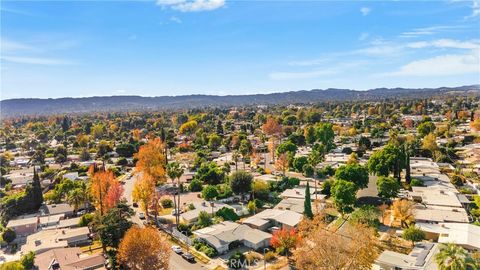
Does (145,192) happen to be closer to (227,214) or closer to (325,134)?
(227,214)

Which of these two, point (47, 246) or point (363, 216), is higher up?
point (363, 216)

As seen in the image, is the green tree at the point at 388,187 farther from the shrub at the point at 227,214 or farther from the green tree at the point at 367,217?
the shrub at the point at 227,214

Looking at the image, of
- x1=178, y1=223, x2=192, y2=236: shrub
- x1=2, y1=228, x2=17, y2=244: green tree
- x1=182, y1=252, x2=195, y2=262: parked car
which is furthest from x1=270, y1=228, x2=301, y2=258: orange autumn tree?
x1=2, y1=228, x2=17, y2=244: green tree

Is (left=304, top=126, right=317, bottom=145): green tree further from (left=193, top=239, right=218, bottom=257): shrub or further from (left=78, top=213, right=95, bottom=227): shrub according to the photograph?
(left=78, top=213, right=95, bottom=227): shrub

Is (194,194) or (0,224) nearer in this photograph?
(0,224)

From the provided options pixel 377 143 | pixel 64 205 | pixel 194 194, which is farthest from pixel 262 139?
pixel 64 205

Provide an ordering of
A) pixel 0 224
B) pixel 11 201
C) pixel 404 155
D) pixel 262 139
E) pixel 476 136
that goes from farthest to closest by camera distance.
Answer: pixel 262 139, pixel 476 136, pixel 404 155, pixel 11 201, pixel 0 224

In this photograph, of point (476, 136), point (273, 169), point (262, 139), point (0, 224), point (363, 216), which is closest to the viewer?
point (363, 216)

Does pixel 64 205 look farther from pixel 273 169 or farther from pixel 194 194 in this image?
pixel 273 169
